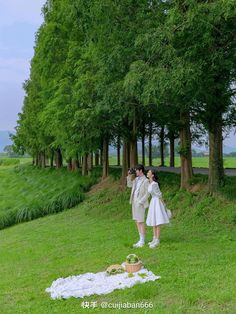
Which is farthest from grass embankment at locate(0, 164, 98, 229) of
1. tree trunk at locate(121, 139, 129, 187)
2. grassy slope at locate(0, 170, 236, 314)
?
tree trunk at locate(121, 139, 129, 187)

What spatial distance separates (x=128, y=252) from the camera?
850 centimetres

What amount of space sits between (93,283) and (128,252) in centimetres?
230

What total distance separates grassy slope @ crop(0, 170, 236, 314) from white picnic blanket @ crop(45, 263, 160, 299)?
0.15m

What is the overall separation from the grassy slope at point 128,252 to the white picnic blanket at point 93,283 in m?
0.15

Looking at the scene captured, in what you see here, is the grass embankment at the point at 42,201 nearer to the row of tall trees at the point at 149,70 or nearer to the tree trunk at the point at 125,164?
the tree trunk at the point at 125,164

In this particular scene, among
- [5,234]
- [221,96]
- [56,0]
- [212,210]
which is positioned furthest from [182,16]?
[56,0]

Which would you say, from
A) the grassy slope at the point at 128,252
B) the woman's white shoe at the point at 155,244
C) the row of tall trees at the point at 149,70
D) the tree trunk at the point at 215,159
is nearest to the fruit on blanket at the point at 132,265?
the grassy slope at the point at 128,252

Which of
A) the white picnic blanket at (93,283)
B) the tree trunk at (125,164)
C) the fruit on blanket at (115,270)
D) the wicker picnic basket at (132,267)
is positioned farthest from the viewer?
the tree trunk at (125,164)

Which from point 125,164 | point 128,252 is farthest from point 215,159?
point 125,164

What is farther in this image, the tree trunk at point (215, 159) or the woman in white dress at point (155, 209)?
the tree trunk at point (215, 159)

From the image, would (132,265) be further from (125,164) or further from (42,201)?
(42,201)

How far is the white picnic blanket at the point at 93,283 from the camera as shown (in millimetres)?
6004

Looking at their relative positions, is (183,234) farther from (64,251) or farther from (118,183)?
(118,183)

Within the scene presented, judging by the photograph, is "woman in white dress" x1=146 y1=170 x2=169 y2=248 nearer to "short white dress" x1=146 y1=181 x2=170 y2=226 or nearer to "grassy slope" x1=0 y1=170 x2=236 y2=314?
"short white dress" x1=146 y1=181 x2=170 y2=226
